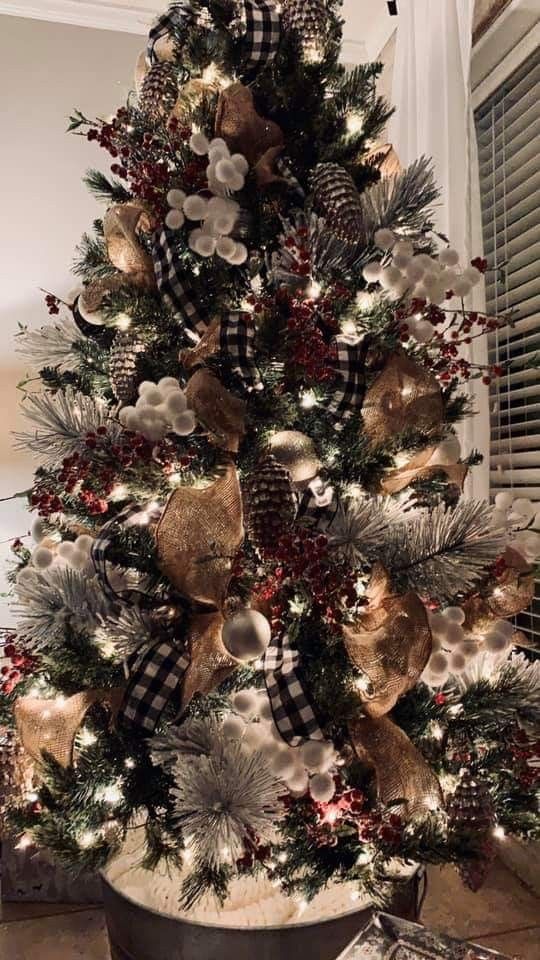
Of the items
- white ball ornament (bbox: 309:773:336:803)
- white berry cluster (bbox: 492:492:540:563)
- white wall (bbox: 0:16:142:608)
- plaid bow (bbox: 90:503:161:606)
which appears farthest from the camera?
white wall (bbox: 0:16:142:608)

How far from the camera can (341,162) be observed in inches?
39.9

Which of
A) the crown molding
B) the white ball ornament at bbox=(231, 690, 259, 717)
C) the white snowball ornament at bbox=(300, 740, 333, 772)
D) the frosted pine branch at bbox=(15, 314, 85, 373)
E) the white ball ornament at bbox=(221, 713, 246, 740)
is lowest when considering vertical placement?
the white snowball ornament at bbox=(300, 740, 333, 772)

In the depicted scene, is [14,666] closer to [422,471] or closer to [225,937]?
[225,937]

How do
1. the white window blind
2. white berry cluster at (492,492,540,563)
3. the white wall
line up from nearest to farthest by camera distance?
white berry cluster at (492,492,540,563) < the white window blind < the white wall

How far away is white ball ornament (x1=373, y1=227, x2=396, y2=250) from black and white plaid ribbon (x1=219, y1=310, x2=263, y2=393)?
0.60 ft

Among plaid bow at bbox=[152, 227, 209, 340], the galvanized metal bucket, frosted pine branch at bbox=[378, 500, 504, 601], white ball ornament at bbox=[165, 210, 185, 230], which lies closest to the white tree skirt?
the galvanized metal bucket

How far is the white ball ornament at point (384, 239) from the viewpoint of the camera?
2.92 ft

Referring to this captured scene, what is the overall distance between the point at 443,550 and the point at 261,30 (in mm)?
722

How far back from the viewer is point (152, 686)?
789 mm

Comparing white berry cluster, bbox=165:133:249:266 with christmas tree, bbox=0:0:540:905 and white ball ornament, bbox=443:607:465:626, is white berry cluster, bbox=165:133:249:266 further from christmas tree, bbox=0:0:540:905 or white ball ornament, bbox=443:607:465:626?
white ball ornament, bbox=443:607:465:626

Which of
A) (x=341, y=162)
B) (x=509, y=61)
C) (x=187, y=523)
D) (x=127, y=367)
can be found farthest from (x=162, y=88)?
(x=509, y=61)

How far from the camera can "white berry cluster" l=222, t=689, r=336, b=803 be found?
2.40ft

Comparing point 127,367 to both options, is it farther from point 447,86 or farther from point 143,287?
point 447,86

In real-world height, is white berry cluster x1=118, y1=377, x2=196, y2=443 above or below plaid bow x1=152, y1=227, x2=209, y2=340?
below
